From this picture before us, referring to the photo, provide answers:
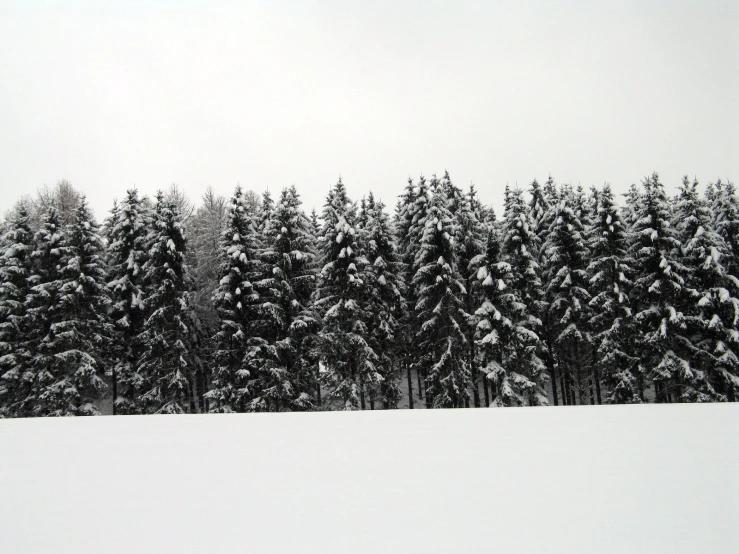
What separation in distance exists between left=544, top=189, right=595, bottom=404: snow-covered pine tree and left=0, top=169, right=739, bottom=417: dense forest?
142mm

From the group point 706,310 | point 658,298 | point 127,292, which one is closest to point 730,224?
point 706,310

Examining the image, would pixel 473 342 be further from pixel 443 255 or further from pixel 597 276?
pixel 597 276

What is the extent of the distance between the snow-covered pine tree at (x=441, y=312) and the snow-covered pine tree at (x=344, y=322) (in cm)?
366

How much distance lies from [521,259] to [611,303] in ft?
19.8

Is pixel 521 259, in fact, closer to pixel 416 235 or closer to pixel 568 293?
pixel 568 293

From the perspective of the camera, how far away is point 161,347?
92.9ft

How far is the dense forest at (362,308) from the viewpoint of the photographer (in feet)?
89.5

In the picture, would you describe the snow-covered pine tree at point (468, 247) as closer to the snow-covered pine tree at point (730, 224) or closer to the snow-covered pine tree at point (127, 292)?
the snow-covered pine tree at point (730, 224)

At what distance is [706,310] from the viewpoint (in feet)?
89.0

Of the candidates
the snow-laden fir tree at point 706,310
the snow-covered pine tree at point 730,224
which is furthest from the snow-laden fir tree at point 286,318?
the snow-covered pine tree at point 730,224

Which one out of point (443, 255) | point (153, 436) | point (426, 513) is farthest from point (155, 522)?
point (443, 255)

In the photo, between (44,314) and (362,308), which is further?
(362,308)

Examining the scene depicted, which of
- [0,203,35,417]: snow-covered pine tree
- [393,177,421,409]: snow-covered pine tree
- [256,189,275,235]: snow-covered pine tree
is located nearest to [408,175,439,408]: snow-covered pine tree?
[393,177,421,409]: snow-covered pine tree

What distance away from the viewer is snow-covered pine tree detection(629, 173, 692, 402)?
26.7 m
